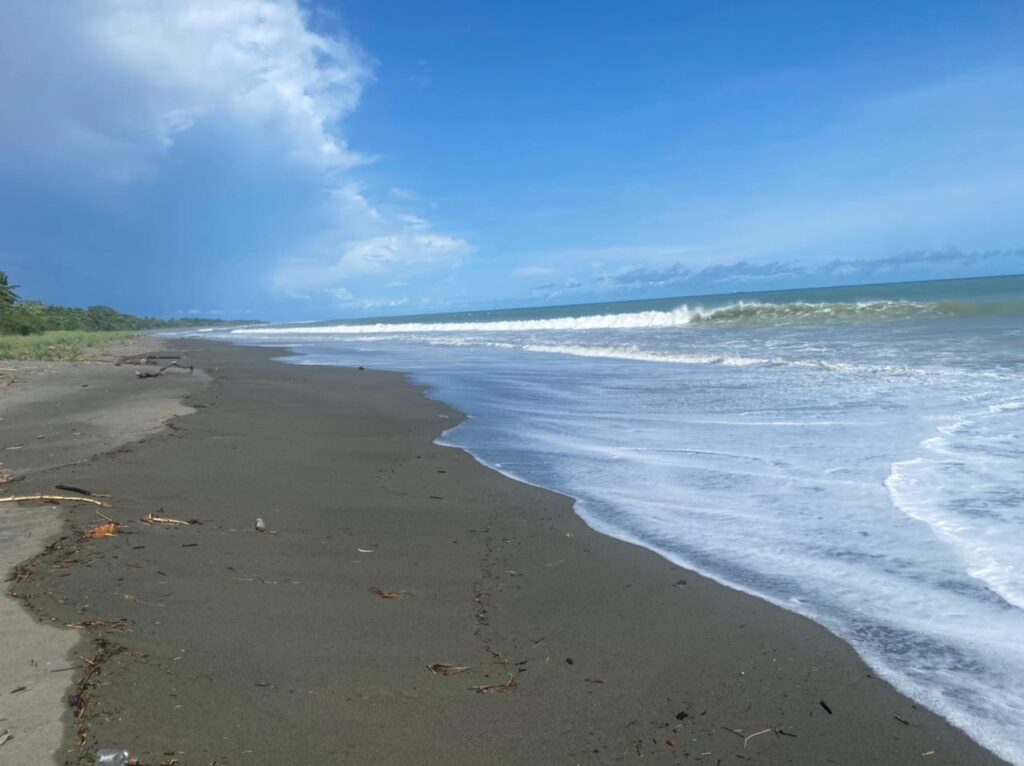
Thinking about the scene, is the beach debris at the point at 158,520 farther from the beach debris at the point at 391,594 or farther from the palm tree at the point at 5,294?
the palm tree at the point at 5,294

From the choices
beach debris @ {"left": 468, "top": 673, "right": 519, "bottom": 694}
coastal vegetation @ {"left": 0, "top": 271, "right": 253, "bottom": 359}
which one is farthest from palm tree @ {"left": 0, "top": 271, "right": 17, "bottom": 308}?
beach debris @ {"left": 468, "top": 673, "right": 519, "bottom": 694}

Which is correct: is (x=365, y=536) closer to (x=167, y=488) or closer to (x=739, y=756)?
(x=167, y=488)

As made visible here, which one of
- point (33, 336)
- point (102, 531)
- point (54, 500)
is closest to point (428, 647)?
point (102, 531)

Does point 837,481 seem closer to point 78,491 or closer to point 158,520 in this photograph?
point 158,520

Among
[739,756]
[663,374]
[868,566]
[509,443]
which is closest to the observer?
[739,756]

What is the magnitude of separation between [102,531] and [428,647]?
2562 mm

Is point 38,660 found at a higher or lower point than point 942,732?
Answer: higher

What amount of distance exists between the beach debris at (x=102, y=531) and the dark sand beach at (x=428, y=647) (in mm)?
100

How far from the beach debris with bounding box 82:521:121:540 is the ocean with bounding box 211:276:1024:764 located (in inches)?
128

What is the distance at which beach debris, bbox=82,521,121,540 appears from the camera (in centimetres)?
Result: 421

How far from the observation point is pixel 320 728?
7.93 feet

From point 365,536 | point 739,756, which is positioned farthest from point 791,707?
point 365,536

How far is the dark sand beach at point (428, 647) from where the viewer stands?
7.82ft

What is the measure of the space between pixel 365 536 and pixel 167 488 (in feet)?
6.82
